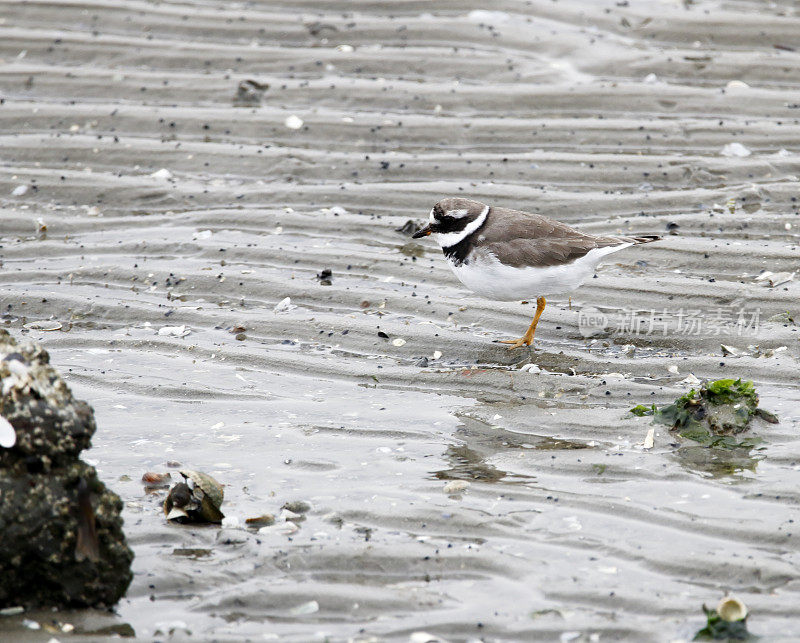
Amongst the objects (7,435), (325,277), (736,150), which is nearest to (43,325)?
(325,277)

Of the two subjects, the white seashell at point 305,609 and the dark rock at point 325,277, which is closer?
the white seashell at point 305,609

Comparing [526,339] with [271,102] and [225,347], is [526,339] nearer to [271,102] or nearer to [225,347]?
[225,347]

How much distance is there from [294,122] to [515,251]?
3.06 m

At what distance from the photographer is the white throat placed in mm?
6355

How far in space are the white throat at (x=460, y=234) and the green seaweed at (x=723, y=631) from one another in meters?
3.38

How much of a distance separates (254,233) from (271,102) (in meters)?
1.86

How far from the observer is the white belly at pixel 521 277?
239 inches

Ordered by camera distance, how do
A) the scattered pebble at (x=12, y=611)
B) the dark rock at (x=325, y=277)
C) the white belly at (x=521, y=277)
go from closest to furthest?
the scattered pebble at (x=12, y=611) → the white belly at (x=521, y=277) → the dark rock at (x=325, y=277)

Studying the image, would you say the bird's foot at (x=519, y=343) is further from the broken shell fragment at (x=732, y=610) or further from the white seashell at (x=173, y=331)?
the broken shell fragment at (x=732, y=610)

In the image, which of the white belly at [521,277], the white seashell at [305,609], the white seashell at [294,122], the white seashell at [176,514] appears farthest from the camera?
the white seashell at [294,122]

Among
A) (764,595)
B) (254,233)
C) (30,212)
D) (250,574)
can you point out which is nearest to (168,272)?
(254,233)

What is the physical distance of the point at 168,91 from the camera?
8906 millimetres

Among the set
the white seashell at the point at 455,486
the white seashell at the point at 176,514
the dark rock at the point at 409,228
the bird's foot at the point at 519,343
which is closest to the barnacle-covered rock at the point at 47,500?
the white seashell at the point at 176,514

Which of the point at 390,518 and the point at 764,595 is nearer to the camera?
the point at 764,595
